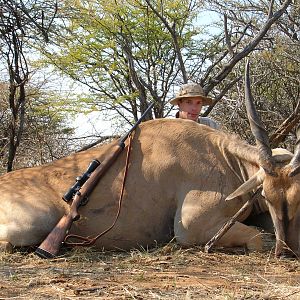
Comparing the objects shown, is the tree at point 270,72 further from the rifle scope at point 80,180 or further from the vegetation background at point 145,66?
the rifle scope at point 80,180

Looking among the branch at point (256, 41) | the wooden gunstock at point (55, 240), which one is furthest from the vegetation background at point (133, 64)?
the wooden gunstock at point (55, 240)

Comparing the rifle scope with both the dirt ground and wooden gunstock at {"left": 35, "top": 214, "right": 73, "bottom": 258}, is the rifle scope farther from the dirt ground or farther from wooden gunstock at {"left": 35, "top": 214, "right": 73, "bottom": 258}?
the dirt ground

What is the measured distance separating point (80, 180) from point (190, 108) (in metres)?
1.89

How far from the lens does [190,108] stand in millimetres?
6375

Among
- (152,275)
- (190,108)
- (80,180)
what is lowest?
(152,275)

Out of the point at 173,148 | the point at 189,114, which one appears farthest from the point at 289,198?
the point at 189,114

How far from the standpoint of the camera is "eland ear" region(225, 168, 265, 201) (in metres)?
4.45

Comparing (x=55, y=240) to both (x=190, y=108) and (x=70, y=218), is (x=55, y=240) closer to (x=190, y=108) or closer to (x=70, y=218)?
(x=70, y=218)

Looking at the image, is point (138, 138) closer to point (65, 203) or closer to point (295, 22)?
point (65, 203)

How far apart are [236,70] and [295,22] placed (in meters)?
1.22

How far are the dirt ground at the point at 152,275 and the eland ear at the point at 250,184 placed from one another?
17.5 inches

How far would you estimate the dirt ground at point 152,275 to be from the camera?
3176 millimetres

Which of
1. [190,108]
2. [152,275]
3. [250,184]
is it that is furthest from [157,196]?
[190,108]

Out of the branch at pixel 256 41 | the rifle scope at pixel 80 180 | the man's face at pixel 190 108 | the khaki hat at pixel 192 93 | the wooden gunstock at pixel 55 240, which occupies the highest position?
the branch at pixel 256 41
